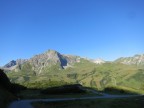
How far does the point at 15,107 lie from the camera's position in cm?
4550

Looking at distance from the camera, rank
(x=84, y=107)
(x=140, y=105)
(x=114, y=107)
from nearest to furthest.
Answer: (x=84, y=107), (x=114, y=107), (x=140, y=105)

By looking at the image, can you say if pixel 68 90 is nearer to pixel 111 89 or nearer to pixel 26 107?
pixel 111 89

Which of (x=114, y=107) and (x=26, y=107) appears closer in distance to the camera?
(x=26, y=107)

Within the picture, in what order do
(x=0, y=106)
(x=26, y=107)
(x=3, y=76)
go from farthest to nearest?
1. (x=3, y=76)
2. (x=26, y=107)
3. (x=0, y=106)

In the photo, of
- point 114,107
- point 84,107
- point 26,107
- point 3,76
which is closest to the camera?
point 26,107

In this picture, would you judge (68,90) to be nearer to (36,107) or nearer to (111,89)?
(111,89)

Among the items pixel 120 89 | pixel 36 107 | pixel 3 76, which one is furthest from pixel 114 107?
pixel 120 89

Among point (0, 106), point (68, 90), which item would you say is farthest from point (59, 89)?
point (0, 106)

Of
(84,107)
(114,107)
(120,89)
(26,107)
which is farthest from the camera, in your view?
(120,89)

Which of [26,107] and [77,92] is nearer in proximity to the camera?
[26,107]

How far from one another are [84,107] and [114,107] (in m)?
8.08

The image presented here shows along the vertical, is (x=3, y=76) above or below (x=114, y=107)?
above

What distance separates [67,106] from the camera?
177 ft

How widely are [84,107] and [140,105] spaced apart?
57.2 ft
